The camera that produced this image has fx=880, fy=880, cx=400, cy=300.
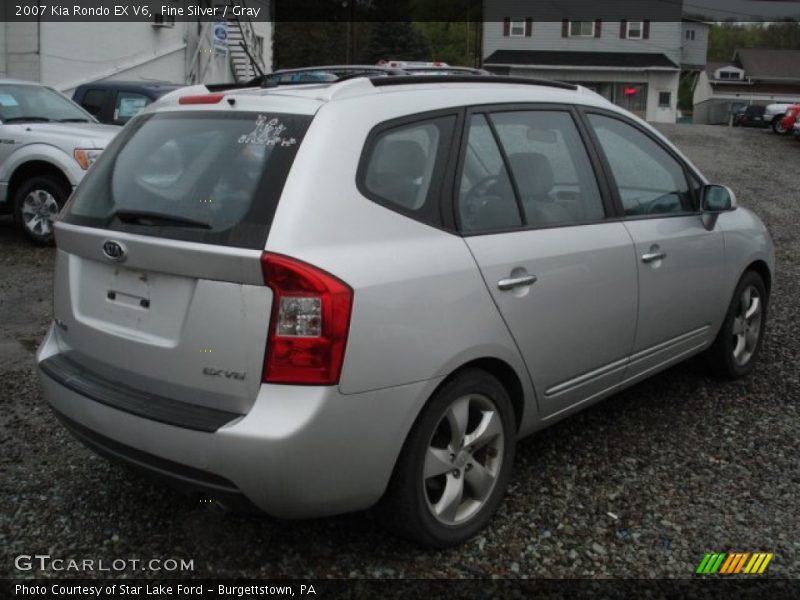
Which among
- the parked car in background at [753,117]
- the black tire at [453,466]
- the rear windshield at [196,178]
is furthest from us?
the parked car in background at [753,117]

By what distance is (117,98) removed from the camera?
12.8 m

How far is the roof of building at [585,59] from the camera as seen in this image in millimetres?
46344

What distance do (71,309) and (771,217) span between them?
10.9 meters

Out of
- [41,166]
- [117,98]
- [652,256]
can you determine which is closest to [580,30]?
[117,98]

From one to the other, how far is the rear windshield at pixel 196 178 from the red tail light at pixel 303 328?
0.55 feet

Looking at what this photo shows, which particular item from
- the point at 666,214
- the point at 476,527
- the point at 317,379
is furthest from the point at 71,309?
the point at 666,214

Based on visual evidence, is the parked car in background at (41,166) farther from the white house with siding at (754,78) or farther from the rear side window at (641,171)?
the white house with siding at (754,78)

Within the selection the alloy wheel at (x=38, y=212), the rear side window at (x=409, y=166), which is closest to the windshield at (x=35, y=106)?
the alloy wheel at (x=38, y=212)

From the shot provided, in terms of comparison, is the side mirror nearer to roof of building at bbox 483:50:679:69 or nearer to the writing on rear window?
the writing on rear window

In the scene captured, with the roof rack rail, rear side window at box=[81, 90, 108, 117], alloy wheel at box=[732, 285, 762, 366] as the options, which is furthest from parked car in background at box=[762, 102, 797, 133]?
the roof rack rail

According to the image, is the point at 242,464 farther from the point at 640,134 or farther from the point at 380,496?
the point at 640,134

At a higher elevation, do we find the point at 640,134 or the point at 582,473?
the point at 640,134

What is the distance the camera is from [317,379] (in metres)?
2.76

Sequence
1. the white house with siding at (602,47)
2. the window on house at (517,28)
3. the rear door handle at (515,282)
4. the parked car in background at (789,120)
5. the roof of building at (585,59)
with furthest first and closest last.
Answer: the window on house at (517,28), the white house with siding at (602,47), the roof of building at (585,59), the parked car in background at (789,120), the rear door handle at (515,282)
